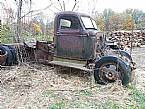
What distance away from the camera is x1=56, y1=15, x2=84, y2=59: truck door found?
7105mm

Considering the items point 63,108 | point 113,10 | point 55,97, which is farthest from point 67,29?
point 113,10

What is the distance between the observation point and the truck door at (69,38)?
7105 millimetres

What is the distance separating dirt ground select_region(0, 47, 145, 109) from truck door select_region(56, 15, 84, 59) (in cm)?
51

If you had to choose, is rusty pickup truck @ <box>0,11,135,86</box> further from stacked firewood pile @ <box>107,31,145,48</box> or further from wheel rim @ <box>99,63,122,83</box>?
stacked firewood pile @ <box>107,31,145,48</box>

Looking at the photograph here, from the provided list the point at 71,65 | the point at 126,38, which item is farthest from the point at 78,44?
the point at 126,38

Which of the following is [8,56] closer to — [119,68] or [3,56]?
[3,56]

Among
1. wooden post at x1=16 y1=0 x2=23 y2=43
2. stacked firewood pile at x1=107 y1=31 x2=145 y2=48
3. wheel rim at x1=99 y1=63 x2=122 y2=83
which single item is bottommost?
wheel rim at x1=99 y1=63 x2=122 y2=83

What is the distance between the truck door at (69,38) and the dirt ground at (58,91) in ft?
1.68

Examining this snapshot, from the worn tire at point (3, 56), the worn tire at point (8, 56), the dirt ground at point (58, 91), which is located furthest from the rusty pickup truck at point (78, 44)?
the worn tire at point (3, 56)

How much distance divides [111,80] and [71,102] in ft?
5.02

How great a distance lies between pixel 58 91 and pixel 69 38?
1.93 metres

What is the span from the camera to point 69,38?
719 cm

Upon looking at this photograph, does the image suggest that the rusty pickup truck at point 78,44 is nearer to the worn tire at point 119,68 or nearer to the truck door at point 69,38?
the truck door at point 69,38

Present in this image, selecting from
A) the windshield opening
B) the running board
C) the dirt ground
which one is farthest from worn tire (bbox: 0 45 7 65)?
the windshield opening
